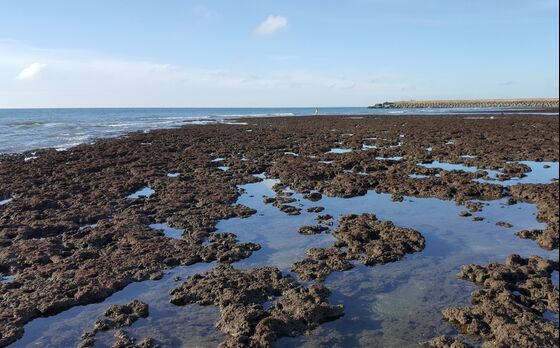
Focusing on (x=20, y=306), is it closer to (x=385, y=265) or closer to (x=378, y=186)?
(x=385, y=265)

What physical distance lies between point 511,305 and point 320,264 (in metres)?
3.31

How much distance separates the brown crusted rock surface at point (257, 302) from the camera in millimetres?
5908

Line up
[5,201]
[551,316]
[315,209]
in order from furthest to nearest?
[5,201] → [315,209] → [551,316]

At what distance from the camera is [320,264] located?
8258 mm

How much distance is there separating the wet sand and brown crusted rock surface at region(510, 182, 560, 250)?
52 millimetres

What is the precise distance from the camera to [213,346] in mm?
5719

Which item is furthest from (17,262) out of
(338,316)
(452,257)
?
(452,257)

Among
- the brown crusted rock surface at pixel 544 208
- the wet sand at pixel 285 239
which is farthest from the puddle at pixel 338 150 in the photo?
the brown crusted rock surface at pixel 544 208

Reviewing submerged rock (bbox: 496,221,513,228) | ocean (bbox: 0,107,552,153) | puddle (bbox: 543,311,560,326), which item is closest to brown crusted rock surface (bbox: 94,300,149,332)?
puddle (bbox: 543,311,560,326)

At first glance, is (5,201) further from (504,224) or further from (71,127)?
→ (71,127)

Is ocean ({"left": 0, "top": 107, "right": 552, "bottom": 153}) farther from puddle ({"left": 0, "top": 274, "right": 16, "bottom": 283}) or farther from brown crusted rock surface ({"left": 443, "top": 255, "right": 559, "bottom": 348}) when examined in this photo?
brown crusted rock surface ({"left": 443, "top": 255, "right": 559, "bottom": 348})

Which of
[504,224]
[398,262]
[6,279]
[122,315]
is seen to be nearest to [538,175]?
[504,224]

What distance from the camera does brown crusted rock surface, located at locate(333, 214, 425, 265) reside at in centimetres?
870

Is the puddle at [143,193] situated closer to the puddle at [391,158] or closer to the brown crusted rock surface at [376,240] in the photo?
the brown crusted rock surface at [376,240]
